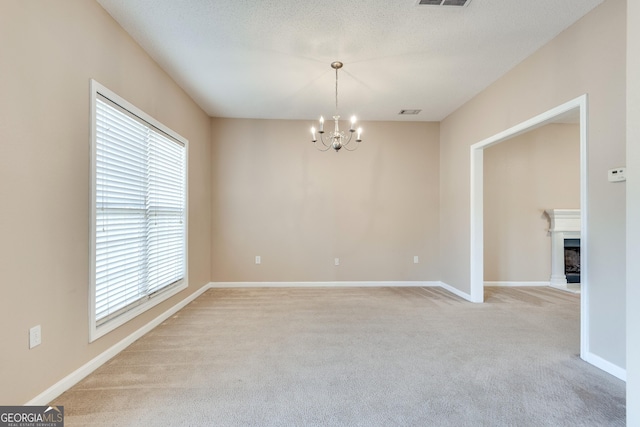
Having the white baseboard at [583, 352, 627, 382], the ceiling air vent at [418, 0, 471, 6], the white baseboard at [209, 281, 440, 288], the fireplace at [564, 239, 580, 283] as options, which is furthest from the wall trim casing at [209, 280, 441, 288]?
the ceiling air vent at [418, 0, 471, 6]

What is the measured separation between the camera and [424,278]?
5.22 metres

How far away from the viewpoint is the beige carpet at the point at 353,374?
1753mm

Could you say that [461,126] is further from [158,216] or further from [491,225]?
[158,216]

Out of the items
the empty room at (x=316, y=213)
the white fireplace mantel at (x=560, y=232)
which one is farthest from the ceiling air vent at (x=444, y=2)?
the white fireplace mantel at (x=560, y=232)

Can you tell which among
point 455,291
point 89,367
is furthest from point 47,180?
point 455,291

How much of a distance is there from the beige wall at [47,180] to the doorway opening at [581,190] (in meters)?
3.90

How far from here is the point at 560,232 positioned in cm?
504

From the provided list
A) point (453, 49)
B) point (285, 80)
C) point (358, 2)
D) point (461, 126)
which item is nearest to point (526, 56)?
point (453, 49)

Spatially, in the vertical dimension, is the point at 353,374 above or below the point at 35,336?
below

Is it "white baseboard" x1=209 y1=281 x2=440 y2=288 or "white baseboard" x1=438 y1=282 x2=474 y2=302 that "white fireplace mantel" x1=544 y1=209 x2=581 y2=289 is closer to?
"white baseboard" x1=438 y1=282 x2=474 y2=302

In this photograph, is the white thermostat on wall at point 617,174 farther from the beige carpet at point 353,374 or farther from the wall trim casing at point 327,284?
the wall trim casing at point 327,284

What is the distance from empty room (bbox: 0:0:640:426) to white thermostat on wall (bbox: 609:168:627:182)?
0.04 ft

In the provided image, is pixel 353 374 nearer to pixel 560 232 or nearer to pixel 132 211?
pixel 132 211

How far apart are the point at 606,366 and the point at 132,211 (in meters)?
4.18
